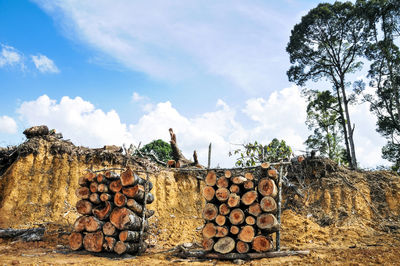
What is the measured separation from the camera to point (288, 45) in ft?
72.0

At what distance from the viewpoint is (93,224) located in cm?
771

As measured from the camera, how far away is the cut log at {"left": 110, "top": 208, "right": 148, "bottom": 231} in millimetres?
7562

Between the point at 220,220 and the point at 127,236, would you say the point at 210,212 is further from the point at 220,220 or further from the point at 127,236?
the point at 127,236

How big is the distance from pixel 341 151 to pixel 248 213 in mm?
22463

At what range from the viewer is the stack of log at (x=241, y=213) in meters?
6.98

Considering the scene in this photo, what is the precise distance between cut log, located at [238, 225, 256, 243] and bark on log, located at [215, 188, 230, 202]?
35.9 inches

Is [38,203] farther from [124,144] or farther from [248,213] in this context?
[248,213]

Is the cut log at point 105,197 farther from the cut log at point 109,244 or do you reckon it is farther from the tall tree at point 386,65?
the tall tree at point 386,65

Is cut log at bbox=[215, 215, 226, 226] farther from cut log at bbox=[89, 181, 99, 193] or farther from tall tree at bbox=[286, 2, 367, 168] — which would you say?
tall tree at bbox=[286, 2, 367, 168]

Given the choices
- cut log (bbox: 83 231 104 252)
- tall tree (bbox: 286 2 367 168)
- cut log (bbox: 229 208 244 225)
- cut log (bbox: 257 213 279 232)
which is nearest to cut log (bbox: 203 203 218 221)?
cut log (bbox: 229 208 244 225)

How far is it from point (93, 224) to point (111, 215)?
552 millimetres

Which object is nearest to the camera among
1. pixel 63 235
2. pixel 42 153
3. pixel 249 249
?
pixel 249 249

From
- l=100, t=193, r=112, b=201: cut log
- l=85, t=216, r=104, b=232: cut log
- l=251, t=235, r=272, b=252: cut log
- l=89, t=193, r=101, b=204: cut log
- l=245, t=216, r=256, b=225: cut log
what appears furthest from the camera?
l=89, t=193, r=101, b=204: cut log

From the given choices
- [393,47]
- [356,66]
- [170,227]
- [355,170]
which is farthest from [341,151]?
[170,227]
